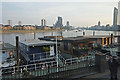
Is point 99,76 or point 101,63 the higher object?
point 101,63

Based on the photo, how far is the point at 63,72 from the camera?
6.84m

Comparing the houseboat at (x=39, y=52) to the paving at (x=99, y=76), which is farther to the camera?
the houseboat at (x=39, y=52)

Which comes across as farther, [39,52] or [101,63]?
[39,52]

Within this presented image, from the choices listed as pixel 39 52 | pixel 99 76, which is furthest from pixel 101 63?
pixel 39 52

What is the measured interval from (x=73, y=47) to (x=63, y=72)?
6.06m

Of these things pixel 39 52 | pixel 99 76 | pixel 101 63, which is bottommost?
pixel 99 76

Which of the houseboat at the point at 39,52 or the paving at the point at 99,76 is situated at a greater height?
the houseboat at the point at 39,52

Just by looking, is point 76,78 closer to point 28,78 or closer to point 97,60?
point 97,60

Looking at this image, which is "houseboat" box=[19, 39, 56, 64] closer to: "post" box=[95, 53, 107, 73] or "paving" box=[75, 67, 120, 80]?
"paving" box=[75, 67, 120, 80]

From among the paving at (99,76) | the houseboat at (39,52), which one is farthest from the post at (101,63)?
the houseboat at (39,52)

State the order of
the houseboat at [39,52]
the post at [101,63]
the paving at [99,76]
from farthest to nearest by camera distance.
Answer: the houseboat at [39,52] → the post at [101,63] → the paving at [99,76]

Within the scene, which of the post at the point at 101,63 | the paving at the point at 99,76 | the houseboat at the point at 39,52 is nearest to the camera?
the paving at the point at 99,76

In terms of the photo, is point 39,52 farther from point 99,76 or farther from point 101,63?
point 99,76

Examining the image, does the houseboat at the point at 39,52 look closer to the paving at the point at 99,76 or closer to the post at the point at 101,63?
the paving at the point at 99,76
